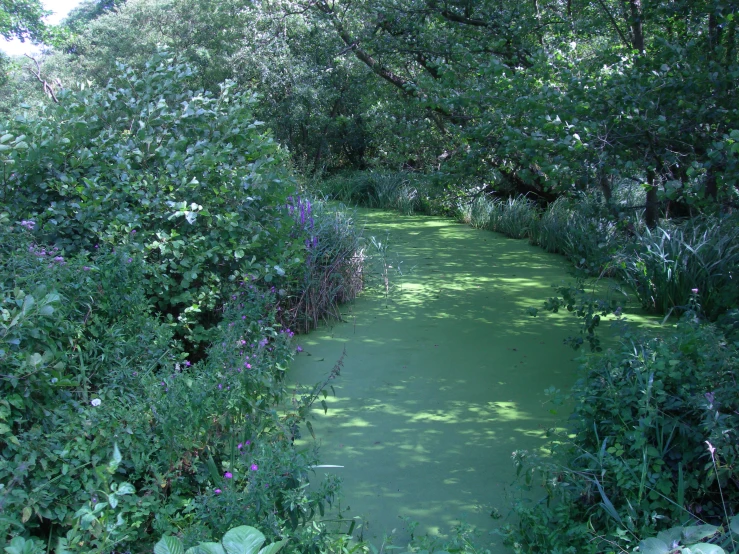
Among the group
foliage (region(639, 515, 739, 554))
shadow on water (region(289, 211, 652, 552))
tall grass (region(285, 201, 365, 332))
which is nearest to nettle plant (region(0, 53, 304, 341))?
tall grass (region(285, 201, 365, 332))

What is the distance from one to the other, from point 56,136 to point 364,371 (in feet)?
7.47

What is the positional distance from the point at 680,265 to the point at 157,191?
12.2ft

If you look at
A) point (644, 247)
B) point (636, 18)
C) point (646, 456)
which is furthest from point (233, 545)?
point (636, 18)

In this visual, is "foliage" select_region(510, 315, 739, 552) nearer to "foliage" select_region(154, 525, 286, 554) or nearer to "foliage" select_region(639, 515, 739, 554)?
"foliage" select_region(639, 515, 739, 554)

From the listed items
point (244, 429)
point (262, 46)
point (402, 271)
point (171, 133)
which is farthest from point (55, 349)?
point (262, 46)

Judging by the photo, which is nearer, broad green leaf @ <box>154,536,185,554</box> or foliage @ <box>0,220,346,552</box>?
broad green leaf @ <box>154,536,185,554</box>

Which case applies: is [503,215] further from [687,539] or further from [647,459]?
[687,539]

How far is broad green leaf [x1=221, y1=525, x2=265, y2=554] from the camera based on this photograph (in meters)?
1.63

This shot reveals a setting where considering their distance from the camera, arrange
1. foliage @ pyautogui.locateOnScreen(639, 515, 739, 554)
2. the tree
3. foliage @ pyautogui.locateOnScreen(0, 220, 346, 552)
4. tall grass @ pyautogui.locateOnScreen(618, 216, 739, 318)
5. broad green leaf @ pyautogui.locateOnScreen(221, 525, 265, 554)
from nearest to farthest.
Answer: broad green leaf @ pyautogui.locateOnScreen(221, 525, 265, 554) → foliage @ pyautogui.locateOnScreen(639, 515, 739, 554) → foliage @ pyautogui.locateOnScreen(0, 220, 346, 552) → tall grass @ pyautogui.locateOnScreen(618, 216, 739, 318) → the tree

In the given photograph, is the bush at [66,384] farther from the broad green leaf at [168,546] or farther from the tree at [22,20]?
the tree at [22,20]

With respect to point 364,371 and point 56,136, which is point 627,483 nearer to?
point 364,371

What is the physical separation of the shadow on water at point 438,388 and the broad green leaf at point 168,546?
0.85 metres

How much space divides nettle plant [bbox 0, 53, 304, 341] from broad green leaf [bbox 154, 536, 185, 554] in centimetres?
181

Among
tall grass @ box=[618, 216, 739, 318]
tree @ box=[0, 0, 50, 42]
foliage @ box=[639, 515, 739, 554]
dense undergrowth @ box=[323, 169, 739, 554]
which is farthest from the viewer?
tree @ box=[0, 0, 50, 42]
